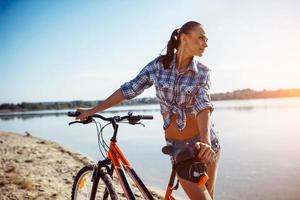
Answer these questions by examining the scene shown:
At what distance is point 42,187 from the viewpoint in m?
5.68

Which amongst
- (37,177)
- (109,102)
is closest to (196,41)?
(109,102)

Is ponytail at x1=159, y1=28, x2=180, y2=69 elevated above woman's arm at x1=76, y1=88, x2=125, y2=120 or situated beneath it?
elevated above

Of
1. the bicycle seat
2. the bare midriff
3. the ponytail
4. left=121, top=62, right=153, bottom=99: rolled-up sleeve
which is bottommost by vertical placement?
the bicycle seat

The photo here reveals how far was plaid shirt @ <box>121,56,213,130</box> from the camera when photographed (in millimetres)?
2250

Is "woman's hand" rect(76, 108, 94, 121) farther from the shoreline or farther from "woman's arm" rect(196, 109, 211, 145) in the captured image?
the shoreline

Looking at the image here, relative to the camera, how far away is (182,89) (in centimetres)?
229

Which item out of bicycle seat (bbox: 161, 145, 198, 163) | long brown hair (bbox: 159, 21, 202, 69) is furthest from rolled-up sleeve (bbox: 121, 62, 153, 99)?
bicycle seat (bbox: 161, 145, 198, 163)

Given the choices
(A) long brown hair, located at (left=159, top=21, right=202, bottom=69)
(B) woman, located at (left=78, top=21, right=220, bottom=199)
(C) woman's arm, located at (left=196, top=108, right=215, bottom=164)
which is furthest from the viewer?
(A) long brown hair, located at (left=159, top=21, right=202, bottom=69)

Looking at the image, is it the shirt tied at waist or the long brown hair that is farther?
the long brown hair

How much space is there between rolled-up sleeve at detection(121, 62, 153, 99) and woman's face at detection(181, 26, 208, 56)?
Result: 37cm

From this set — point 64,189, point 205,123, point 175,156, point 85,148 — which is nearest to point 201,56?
point 205,123

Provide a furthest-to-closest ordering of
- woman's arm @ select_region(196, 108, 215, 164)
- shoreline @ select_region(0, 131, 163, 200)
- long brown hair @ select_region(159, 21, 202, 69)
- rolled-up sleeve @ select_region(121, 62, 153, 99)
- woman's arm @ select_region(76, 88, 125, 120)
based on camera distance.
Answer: shoreline @ select_region(0, 131, 163, 200) → woman's arm @ select_region(76, 88, 125, 120) → rolled-up sleeve @ select_region(121, 62, 153, 99) → long brown hair @ select_region(159, 21, 202, 69) → woman's arm @ select_region(196, 108, 215, 164)

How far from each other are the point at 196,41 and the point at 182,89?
317 mm

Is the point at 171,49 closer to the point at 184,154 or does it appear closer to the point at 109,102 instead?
the point at 109,102
